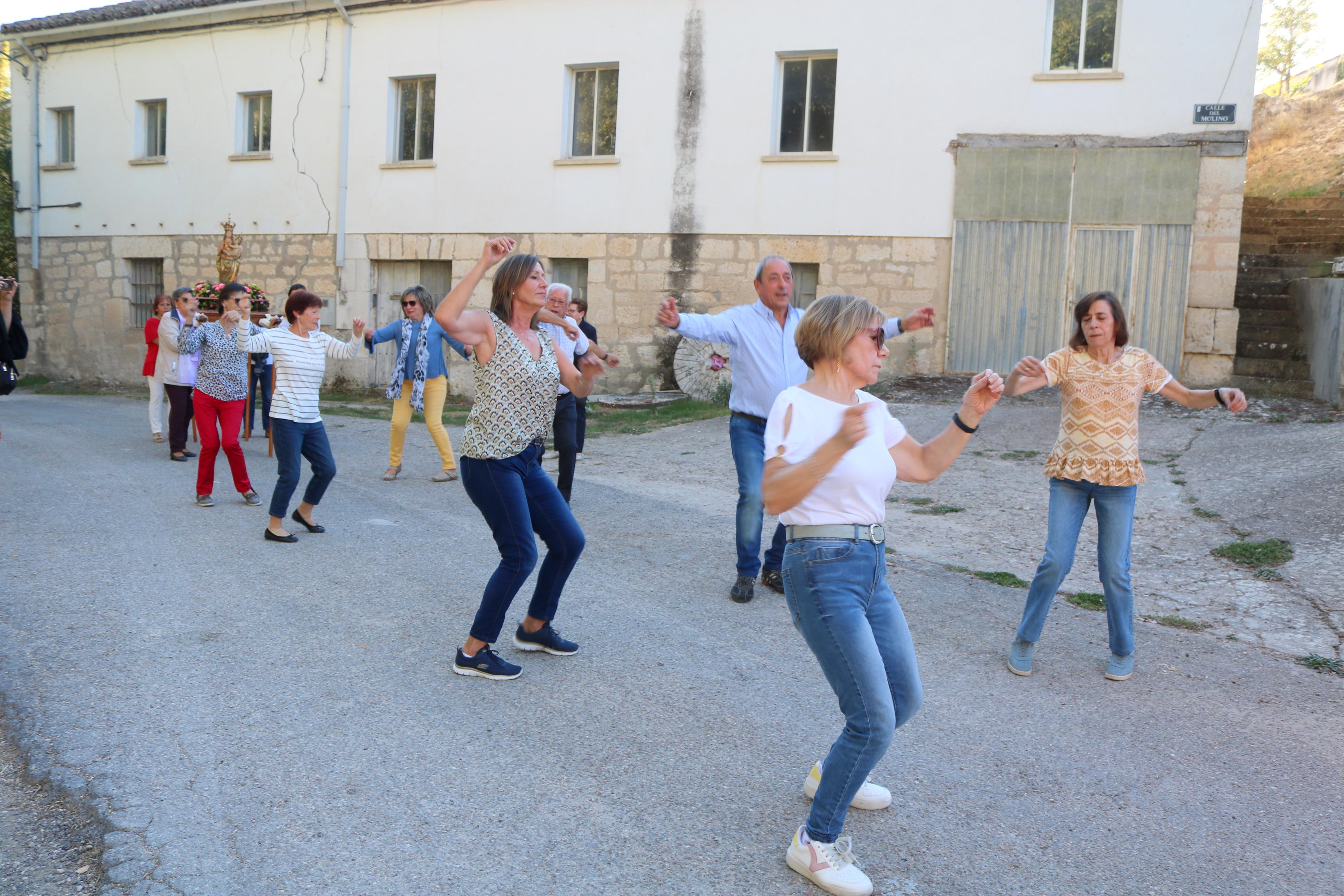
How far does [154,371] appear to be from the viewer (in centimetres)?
1117

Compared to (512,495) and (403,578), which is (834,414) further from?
(403,578)

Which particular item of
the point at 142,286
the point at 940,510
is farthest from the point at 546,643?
the point at 142,286

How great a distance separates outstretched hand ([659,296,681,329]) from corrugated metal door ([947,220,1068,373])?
998 cm

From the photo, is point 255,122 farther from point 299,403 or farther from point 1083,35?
point 299,403

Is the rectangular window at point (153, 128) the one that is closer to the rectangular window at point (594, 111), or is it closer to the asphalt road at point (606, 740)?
the rectangular window at point (594, 111)

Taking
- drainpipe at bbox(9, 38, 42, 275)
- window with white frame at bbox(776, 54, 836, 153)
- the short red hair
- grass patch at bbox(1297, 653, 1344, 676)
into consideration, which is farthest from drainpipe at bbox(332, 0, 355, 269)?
grass patch at bbox(1297, 653, 1344, 676)

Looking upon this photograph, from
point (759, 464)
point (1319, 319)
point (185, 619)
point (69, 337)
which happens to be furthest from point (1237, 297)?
point (69, 337)

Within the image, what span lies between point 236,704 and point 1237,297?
578 inches

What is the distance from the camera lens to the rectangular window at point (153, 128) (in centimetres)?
2055

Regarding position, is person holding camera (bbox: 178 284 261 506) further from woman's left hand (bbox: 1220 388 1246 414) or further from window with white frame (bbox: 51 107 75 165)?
window with white frame (bbox: 51 107 75 165)

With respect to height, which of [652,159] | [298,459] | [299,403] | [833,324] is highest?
[652,159]

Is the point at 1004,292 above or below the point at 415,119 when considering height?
below

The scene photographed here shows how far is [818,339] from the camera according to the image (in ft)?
9.62

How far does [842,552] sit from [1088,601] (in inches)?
138
